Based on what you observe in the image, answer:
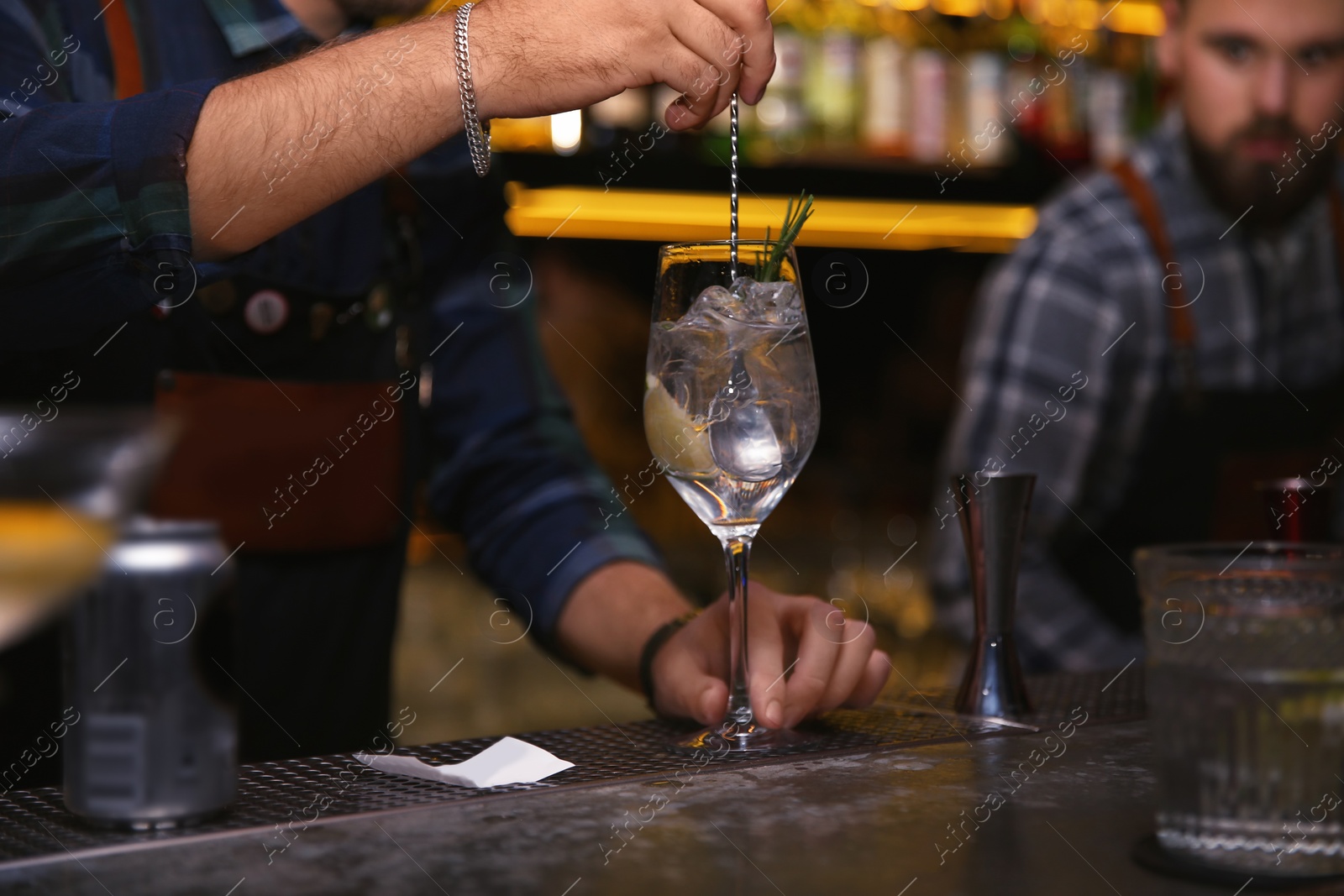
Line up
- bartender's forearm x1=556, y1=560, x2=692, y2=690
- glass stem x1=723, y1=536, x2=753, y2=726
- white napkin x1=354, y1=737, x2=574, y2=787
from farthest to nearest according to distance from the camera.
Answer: bartender's forearm x1=556, y1=560, x2=692, y2=690 → glass stem x1=723, y1=536, x2=753, y2=726 → white napkin x1=354, y1=737, x2=574, y2=787

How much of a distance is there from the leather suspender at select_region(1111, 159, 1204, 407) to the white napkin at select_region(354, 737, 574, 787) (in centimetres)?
147

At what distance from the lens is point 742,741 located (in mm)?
907

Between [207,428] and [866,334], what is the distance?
2.47 m

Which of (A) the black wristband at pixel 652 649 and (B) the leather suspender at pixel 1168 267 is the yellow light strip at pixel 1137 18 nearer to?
(B) the leather suspender at pixel 1168 267

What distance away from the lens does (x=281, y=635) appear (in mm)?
1379

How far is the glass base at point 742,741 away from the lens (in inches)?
35.2

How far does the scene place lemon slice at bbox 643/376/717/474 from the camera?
36.5 inches

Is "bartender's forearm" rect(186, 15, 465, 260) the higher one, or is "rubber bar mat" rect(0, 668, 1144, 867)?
"bartender's forearm" rect(186, 15, 465, 260)

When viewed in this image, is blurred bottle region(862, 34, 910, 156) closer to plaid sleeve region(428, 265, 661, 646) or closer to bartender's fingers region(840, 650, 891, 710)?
plaid sleeve region(428, 265, 661, 646)

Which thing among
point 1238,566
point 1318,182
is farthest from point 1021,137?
point 1238,566

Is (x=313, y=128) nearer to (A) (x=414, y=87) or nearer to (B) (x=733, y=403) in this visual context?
(A) (x=414, y=87)

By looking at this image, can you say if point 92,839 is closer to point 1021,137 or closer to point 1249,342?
point 1249,342

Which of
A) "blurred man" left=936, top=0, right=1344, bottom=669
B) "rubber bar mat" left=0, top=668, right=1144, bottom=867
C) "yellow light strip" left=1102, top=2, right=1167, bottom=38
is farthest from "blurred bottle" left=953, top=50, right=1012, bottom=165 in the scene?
"rubber bar mat" left=0, top=668, right=1144, bottom=867

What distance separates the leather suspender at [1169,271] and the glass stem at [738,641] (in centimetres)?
132
